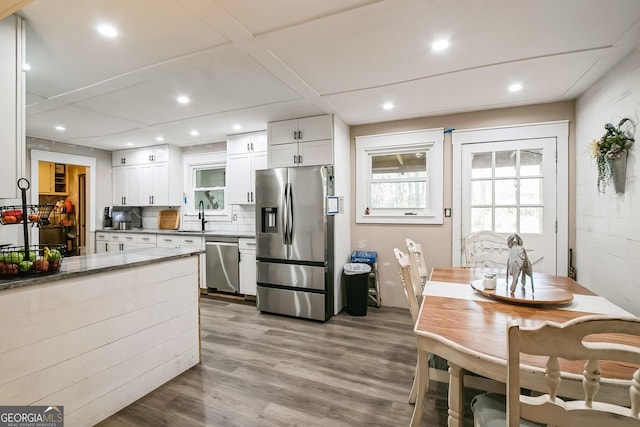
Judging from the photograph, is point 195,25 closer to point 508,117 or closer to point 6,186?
point 6,186

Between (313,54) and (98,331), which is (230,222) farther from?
(313,54)

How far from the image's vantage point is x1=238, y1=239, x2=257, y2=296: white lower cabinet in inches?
163

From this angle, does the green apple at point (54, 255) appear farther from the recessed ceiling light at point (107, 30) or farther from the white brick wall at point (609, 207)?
the white brick wall at point (609, 207)

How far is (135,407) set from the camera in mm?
1932

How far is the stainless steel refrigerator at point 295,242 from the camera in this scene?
11.3 ft

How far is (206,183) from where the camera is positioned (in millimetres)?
5293

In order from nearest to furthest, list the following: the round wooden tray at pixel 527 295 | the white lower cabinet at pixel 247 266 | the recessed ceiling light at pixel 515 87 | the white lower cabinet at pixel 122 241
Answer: the round wooden tray at pixel 527 295
the recessed ceiling light at pixel 515 87
the white lower cabinet at pixel 247 266
the white lower cabinet at pixel 122 241

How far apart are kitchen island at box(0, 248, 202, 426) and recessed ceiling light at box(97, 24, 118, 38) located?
1505mm

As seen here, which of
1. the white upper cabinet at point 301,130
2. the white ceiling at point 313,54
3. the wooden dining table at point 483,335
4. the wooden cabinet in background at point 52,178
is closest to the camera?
the wooden dining table at point 483,335

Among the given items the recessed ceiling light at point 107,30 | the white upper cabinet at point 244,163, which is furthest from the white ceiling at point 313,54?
the white upper cabinet at point 244,163

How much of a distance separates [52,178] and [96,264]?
249 inches

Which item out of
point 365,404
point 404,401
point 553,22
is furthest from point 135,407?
point 553,22

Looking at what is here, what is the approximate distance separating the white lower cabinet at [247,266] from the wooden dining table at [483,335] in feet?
8.90

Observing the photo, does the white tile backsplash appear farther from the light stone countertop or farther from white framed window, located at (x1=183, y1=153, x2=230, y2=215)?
the light stone countertop
